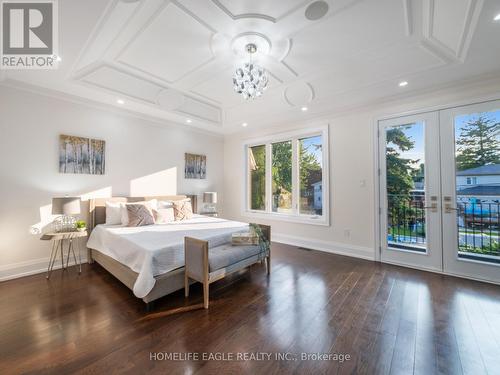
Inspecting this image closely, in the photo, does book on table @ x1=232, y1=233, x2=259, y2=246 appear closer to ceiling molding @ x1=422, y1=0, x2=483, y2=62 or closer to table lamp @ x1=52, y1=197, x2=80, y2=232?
table lamp @ x1=52, y1=197, x2=80, y2=232

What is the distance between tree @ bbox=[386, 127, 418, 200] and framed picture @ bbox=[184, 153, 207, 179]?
3.95 metres

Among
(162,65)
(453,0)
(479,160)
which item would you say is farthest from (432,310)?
(162,65)

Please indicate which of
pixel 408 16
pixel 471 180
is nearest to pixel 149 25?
pixel 408 16

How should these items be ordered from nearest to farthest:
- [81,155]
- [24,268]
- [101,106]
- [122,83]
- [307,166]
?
[24,268]
[122,83]
[81,155]
[101,106]
[307,166]

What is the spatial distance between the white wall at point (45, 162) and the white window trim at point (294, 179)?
210 centimetres

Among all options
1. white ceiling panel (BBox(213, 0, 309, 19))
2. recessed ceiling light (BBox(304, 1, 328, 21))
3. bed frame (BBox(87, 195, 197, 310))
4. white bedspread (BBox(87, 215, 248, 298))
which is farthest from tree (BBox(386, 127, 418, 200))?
bed frame (BBox(87, 195, 197, 310))

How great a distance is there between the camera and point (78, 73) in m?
A: 2.87

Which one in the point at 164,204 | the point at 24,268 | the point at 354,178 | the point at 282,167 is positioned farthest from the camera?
the point at 282,167

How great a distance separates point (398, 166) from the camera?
3.53 meters

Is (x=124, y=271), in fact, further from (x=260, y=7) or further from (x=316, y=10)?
(x=316, y=10)

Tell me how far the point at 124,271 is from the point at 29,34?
2.64 meters

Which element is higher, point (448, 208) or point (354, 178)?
point (354, 178)

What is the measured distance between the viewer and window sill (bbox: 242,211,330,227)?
433cm

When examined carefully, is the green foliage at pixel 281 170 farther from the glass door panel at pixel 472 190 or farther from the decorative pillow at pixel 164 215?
the decorative pillow at pixel 164 215
